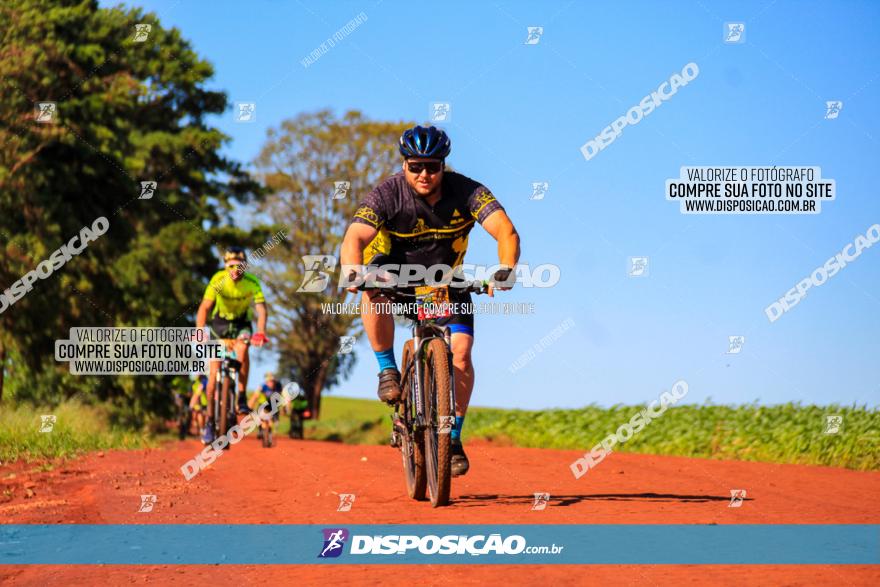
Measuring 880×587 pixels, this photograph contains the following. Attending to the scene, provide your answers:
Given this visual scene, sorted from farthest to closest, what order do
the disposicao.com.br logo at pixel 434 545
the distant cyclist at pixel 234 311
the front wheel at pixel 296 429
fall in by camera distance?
the front wheel at pixel 296 429
the distant cyclist at pixel 234 311
the disposicao.com.br logo at pixel 434 545

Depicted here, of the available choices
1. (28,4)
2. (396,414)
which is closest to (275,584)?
(396,414)

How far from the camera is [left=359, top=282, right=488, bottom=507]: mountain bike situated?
7.37m

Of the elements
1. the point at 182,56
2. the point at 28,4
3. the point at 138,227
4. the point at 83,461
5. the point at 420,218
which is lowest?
the point at 83,461

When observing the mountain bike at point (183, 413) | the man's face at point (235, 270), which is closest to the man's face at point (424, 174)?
the man's face at point (235, 270)

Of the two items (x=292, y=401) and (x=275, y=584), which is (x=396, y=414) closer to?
(x=275, y=584)

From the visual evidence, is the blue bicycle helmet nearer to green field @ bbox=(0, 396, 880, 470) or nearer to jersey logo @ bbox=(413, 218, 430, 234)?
jersey logo @ bbox=(413, 218, 430, 234)

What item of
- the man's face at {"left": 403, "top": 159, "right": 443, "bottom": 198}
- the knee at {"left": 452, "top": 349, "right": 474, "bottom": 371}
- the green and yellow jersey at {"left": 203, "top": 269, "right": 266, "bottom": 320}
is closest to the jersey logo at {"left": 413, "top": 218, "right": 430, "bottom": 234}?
the man's face at {"left": 403, "top": 159, "right": 443, "bottom": 198}

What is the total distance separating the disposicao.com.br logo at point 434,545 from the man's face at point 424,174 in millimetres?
2671

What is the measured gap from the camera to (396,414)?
822 cm

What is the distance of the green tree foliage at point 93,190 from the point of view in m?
21.3

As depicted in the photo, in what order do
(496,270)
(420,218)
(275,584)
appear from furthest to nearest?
(420,218) < (496,270) < (275,584)

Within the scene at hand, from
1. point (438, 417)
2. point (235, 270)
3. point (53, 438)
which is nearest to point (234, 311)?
point (235, 270)

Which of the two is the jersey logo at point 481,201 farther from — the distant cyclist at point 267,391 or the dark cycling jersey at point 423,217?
the distant cyclist at point 267,391

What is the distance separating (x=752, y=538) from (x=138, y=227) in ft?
81.1
